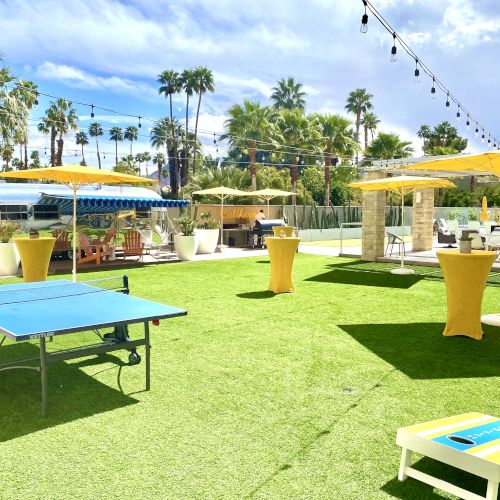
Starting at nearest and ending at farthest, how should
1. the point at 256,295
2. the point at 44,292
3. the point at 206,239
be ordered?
1. the point at 44,292
2. the point at 256,295
3. the point at 206,239

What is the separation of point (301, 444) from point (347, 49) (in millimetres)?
12707

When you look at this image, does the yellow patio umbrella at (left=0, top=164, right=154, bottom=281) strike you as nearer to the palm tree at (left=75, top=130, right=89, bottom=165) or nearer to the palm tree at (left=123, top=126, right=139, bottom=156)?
the palm tree at (left=123, top=126, right=139, bottom=156)

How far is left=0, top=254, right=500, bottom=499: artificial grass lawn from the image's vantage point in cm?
298

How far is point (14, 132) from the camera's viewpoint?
22.7 metres

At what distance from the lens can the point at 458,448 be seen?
2768mm

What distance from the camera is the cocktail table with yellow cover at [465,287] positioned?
6.25 m

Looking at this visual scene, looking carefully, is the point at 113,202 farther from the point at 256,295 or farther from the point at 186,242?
the point at 256,295

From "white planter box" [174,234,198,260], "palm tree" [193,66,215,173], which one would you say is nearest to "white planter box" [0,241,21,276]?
"white planter box" [174,234,198,260]

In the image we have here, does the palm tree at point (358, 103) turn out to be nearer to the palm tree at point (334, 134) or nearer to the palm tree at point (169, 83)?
the palm tree at point (169, 83)

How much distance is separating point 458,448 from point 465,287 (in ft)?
13.0

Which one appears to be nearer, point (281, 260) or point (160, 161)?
point (281, 260)

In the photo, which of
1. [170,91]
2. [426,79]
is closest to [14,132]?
[426,79]

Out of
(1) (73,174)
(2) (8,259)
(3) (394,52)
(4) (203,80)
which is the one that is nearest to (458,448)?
(3) (394,52)

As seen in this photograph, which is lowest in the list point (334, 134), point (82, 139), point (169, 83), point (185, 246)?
point (185, 246)
